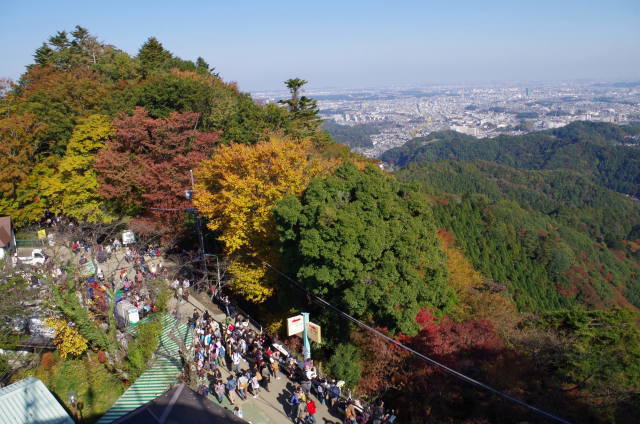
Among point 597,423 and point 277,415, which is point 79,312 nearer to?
point 277,415

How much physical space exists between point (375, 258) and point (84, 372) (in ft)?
30.6

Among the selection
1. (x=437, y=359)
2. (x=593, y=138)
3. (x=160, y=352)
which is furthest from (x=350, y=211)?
(x=593, y=138)

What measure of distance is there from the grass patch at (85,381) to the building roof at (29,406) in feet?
7.14

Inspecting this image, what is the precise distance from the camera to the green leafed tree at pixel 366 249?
11.6 meters

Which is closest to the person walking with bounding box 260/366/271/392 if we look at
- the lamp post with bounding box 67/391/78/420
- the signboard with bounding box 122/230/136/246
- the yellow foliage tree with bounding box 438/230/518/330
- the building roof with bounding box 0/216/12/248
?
the lamp post with bounding box 67/391/78/420

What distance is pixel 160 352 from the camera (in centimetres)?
1233

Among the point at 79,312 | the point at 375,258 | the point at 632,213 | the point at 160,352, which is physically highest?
the point at 375,258

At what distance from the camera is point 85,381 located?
12.3 metres

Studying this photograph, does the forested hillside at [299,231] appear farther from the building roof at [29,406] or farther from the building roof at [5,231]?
the building roof at [29,406]

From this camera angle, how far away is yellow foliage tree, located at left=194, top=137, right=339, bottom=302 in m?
15.4

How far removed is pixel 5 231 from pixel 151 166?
833 cm

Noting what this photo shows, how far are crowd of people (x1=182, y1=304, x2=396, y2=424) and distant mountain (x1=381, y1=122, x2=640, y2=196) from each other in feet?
520

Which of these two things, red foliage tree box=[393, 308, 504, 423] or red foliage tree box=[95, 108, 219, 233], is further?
red foliage tree box=[95, 108, 219, 233]

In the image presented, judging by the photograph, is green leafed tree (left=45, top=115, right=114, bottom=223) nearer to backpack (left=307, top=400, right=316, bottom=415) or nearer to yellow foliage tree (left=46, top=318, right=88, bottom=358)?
yellow foliage tree (left=46, top=318, right=88, bottom=358)
